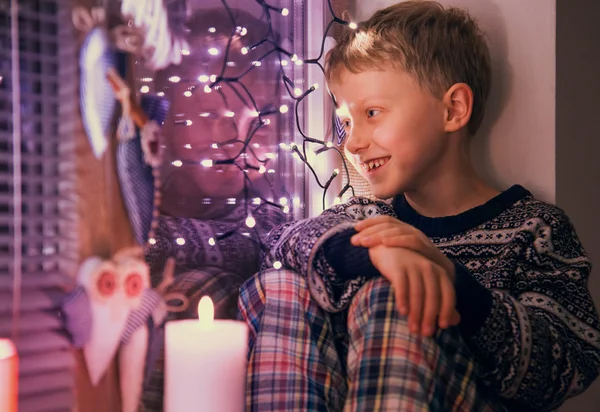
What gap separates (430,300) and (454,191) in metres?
0.52

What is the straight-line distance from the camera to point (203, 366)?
2.60 feet

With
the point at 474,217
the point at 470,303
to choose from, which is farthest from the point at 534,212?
the point at 470,303

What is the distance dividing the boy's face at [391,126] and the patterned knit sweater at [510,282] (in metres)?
0.14

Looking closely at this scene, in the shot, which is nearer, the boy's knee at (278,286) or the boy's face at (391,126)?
the boy's knee at (278,286)

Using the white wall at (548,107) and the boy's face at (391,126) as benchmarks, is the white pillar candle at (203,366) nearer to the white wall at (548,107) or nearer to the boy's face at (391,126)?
the boy's face at (391,126)

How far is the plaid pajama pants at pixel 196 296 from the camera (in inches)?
39.1

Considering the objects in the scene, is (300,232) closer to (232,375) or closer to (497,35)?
(232,375)

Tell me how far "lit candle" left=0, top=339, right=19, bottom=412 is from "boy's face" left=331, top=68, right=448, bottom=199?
72 centimetres

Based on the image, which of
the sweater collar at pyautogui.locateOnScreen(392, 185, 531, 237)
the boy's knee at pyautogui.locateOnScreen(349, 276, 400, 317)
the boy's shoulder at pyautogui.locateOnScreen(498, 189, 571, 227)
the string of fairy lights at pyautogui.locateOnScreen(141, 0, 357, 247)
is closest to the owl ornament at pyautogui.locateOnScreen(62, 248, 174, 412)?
the string of fairy lights at pyautogui.locateOnScreen(141, 0, 357, 247)

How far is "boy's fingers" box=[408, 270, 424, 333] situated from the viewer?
812 mm

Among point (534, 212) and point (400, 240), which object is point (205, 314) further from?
point (534, 212)

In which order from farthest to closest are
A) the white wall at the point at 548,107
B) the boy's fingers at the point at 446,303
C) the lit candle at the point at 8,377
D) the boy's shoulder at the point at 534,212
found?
the white wall at the point at 548,107, the boy's shoulder at the point at 534,212, the boy's fingers at the point at 446,303, the lit candle at the point at 8,377

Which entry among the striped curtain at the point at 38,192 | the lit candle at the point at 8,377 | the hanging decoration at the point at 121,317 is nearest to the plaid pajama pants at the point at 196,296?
the hanging decoration at the point at 121,317

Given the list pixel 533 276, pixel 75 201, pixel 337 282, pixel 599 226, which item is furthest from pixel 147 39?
pixel 599 226
